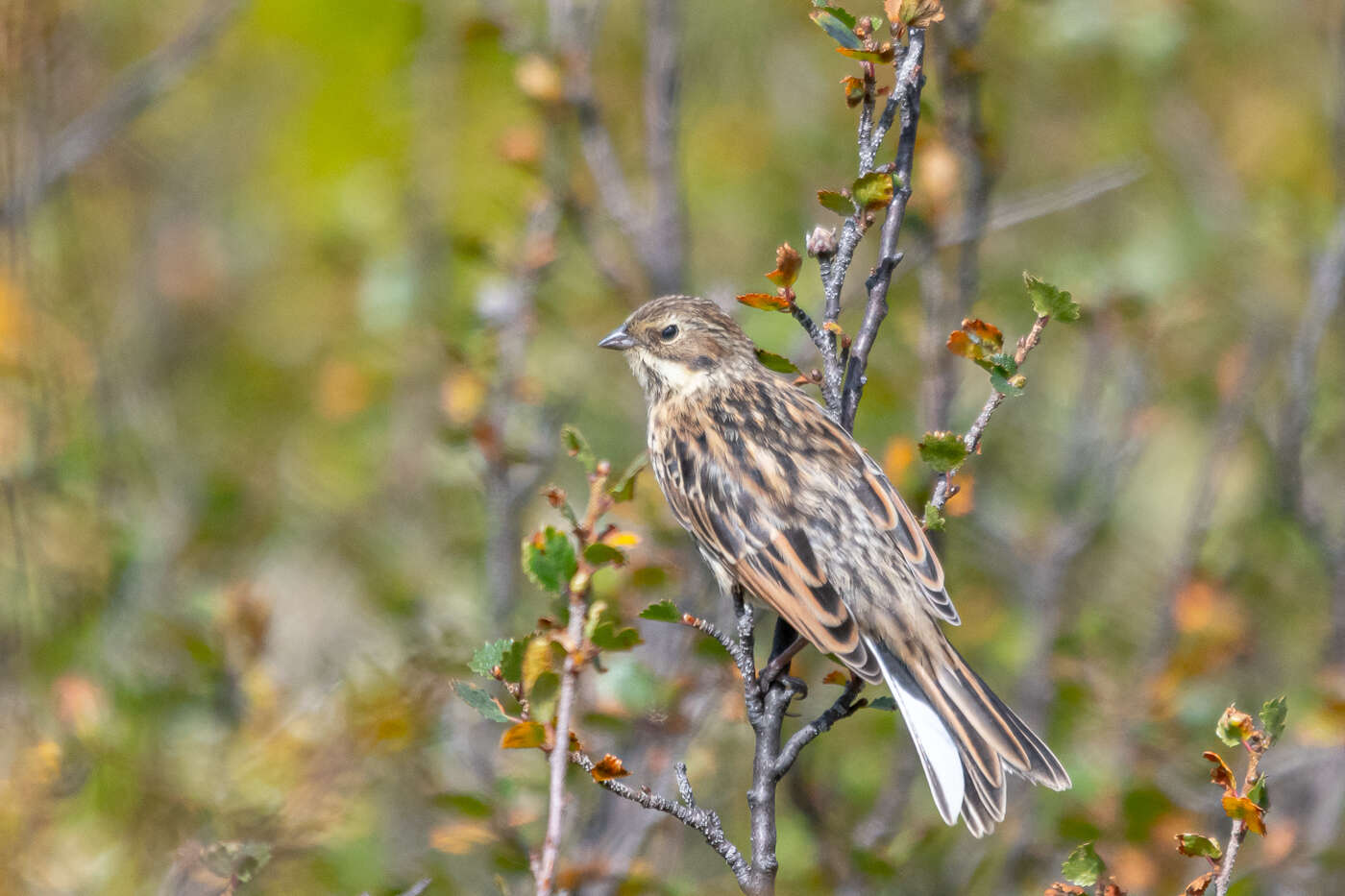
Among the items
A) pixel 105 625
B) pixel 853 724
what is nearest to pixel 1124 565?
pixel 853 724

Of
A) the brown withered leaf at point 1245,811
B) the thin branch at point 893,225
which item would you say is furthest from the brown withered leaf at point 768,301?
the brown withered leaf at point 1245,811

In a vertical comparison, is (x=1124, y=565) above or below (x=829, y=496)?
above

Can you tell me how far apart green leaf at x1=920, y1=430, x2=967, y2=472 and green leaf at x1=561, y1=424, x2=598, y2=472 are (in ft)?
2.17

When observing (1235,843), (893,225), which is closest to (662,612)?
(893,225)

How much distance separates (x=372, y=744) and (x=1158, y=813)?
247cm

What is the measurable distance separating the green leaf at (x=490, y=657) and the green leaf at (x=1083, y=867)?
1152 mm

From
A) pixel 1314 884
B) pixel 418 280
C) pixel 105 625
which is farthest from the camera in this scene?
pixel 418 280

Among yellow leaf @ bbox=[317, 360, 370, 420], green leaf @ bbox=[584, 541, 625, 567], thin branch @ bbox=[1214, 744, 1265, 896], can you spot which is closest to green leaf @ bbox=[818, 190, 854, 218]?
green leaf @ bbox=[584, 541, 625, 567]

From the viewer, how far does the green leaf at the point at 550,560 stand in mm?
2582

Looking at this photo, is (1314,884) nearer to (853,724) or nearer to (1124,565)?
(853,724)

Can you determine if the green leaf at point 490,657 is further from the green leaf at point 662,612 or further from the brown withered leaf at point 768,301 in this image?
the brown withered leaf at point 768,301

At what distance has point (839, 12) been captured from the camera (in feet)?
9.37

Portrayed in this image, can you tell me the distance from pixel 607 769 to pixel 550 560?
456 mm

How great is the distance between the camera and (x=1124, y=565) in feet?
25.0
